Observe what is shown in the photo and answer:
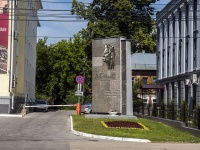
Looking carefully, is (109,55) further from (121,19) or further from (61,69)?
(61,69)

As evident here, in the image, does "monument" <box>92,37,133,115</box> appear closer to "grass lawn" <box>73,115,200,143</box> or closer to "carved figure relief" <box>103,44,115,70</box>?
"carved figure relief" <box>103,44,115,70</box>

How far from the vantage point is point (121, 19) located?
1690 inches

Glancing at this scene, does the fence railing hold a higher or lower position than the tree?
lower

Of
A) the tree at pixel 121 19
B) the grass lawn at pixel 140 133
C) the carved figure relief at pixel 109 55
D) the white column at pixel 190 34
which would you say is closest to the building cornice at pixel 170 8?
the tree at pixel 121 19

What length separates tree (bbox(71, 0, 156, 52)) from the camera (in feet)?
143

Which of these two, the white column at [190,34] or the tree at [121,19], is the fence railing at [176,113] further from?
the tree at [121,19]

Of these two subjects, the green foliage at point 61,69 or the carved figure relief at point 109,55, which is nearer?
the carved figure relief at point 109,55

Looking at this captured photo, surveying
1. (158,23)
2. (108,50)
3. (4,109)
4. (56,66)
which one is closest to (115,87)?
(108,50)

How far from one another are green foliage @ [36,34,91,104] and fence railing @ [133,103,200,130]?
32.8 m

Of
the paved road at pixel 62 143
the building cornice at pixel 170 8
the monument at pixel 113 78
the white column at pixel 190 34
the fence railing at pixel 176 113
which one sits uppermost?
the building cornice at pixel 170 8

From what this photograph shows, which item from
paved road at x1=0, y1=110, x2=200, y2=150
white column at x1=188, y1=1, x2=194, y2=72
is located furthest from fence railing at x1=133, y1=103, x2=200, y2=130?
white column at x1=188, y1=1, x2=194, y2=72

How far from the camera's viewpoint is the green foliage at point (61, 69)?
6762cm

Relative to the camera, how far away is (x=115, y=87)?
27062 mm

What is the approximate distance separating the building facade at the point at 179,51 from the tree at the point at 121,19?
2.27 m
